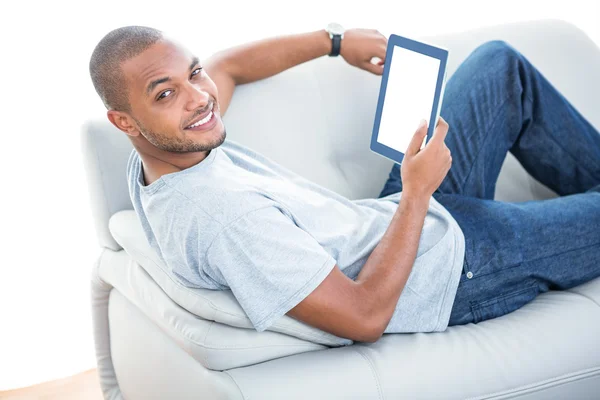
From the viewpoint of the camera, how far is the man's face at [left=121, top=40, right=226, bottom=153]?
1.40 metres

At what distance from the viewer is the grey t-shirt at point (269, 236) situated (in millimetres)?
1306

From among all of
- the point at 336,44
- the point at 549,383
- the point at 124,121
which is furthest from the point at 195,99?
the point at 549,383

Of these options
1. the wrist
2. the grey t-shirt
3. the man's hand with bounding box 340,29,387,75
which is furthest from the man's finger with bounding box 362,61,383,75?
the wrist

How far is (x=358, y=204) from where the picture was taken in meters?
1.72

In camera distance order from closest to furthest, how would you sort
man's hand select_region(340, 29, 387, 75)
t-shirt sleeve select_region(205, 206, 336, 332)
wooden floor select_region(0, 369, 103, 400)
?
t-shirt sleeve select_region(205, 206, 336, 332)
man's hand select_region(340, 29, 387, 75)
wooden floor select_region(0, 369, 103, 400)

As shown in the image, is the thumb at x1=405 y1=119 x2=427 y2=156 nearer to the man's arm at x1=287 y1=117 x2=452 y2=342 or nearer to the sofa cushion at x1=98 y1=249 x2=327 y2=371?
the man's arm at x1=287 y1=117 x2=452 y2=342

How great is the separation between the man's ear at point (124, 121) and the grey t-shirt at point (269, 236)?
0.11m

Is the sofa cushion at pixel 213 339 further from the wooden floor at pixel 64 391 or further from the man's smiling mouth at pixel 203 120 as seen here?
the wooden floor at pixel 64 391

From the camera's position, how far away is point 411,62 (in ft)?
5.01

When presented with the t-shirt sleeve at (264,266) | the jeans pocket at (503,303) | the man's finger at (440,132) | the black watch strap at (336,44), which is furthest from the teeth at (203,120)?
the jeans pocket at (503,303)

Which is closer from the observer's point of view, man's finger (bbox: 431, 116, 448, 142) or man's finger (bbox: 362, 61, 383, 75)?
man's finger (bbox: 431, 116, 448, 142)

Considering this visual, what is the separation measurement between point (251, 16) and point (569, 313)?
128cm

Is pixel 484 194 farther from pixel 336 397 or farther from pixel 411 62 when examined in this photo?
pixel 336 397

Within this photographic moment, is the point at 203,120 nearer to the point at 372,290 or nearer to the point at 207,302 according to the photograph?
the point at 207,302
